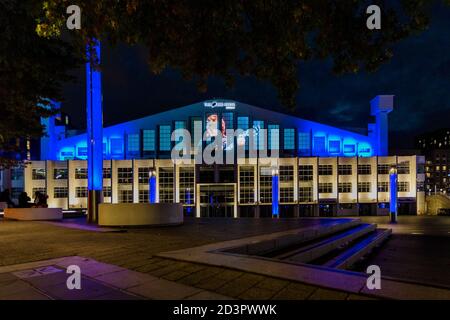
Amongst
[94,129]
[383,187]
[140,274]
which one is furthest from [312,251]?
[383,187]

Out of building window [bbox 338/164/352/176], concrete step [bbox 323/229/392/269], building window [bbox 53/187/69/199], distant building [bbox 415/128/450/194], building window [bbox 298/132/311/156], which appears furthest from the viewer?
distant building [bbox 415/128/450/194]

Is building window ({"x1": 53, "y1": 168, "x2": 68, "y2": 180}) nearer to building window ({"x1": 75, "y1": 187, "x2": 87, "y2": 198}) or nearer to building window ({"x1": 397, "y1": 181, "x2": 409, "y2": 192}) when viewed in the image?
building window ({"x1": 75, "y1": 187, "x2": 87, "y2": 198})

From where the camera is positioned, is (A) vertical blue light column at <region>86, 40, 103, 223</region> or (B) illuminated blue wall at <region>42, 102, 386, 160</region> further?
(B) illuminated blue wall at <region>42, 102, 386, 160</region>

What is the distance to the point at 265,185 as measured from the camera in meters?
52.7

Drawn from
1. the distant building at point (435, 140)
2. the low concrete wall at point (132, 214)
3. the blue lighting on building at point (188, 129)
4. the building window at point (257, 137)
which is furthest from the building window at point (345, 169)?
the distant building at point (435, 140)

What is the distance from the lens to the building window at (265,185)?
5250cm

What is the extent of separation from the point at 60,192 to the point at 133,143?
45.0 feet

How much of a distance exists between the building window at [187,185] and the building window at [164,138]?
5012mm

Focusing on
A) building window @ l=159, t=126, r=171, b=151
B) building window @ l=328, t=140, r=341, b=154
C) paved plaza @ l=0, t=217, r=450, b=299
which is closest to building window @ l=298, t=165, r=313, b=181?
building window @ l=328, t=140, r=341, b=154

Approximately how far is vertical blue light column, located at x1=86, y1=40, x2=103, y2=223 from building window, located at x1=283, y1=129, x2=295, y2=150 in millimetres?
41038

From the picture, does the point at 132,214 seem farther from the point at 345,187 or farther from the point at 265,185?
the point at 345,187

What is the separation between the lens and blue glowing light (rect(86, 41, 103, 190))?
16.0 meters

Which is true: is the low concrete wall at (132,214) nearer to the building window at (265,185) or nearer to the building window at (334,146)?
the building window at (265,185)
